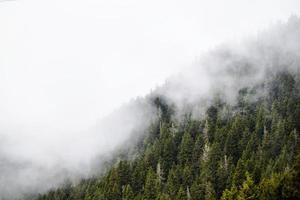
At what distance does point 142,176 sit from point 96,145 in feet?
259

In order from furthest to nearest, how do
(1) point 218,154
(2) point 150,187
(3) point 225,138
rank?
(3) point 225,138
(1) point 218,154
(2) point 150,187

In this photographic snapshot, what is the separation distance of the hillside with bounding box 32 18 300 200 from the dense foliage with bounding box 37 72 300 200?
0.75 ft

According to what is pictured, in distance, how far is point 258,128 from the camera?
120 metres

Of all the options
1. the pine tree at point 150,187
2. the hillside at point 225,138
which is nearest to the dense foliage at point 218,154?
the pine tree at point 150,187

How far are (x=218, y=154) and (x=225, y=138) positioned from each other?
10889 mm

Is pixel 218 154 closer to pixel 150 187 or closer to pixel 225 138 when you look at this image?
pixel 225 138

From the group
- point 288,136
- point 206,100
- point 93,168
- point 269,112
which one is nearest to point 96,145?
point 93,168

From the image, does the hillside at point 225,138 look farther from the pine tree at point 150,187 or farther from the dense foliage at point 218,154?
the dense foliage at point 218,154

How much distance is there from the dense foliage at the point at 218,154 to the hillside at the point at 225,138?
0.23 metres

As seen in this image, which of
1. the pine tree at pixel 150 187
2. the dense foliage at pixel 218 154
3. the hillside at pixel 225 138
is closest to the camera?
the dense foliage at pixel 218 154

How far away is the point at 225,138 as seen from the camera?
122000 millimetres

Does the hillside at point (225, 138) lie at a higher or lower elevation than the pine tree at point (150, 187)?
higher

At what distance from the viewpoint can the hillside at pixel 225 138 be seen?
93.6m

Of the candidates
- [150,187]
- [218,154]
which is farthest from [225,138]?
[150,187]
